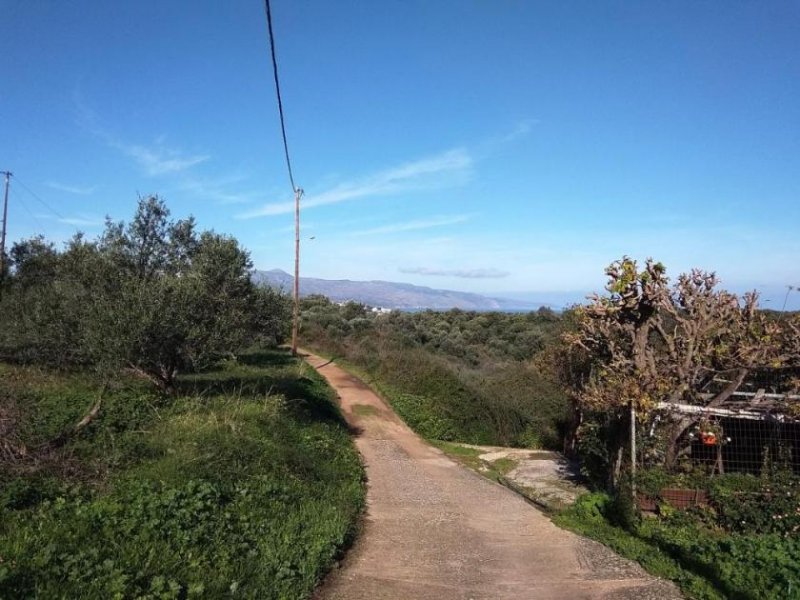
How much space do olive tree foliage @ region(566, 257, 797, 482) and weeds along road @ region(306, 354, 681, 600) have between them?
2.31 meters

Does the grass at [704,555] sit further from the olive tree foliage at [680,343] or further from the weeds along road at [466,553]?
the olive tree foliage at [680,343]

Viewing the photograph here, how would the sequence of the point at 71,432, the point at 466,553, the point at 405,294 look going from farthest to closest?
the point at 405,294 < the point at 71,432 < the point at 466,553

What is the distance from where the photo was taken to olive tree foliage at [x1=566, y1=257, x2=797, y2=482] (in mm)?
9664

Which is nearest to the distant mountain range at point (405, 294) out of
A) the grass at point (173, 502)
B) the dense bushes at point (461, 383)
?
the dense bushes at point (461, 383)

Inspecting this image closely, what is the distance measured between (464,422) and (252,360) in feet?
37.8

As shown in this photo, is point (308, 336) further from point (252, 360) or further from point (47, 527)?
point (47, 527)

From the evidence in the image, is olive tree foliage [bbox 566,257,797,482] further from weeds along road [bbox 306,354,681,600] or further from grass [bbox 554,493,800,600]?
weeds along road [bbox 306,354,681,600]

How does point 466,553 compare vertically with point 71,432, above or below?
below

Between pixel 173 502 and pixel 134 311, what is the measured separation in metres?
6.42

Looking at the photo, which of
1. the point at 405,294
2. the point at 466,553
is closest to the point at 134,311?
the point at 466,553

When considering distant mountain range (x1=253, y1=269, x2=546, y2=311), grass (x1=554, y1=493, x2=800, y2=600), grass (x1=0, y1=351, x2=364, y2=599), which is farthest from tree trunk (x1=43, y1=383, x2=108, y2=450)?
distant mountain range (x1=253, y1=269, x2=546, y2=311)

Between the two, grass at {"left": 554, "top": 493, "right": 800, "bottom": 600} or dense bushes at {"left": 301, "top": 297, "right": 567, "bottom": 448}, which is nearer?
grass at {"left": 554, "top": 493, "right": 800, "bottom": 600}

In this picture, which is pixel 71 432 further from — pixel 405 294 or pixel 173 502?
pixel 405 294

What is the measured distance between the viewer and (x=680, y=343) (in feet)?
34.6
